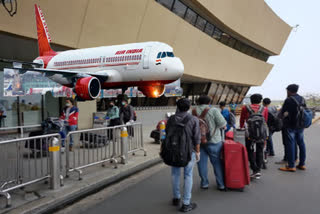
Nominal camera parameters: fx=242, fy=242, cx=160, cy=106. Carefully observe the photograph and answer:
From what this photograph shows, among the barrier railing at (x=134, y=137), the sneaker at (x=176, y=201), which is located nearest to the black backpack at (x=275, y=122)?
the sneaker at (x=176, y=201)

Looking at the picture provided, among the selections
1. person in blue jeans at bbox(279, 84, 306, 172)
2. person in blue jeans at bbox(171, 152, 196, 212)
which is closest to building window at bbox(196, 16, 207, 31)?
person in blue jeans at bbox(279, 84, 306, 172)

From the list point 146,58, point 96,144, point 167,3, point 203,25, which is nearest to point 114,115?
point 146,58

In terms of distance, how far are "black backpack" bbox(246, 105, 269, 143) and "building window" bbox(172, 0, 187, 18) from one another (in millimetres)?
17085

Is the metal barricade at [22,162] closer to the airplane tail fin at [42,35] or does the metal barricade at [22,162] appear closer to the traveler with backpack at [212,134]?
the traveler with backpack at [212,134]

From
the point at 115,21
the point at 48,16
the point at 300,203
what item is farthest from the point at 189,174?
the point at 115,21

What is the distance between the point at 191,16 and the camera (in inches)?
918

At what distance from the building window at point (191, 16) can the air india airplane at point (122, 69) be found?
54.6 feet

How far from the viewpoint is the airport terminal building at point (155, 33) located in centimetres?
1191

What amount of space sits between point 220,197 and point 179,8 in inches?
764

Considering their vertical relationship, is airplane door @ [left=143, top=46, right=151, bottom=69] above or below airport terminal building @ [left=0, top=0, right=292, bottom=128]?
below

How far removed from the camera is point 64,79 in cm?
805

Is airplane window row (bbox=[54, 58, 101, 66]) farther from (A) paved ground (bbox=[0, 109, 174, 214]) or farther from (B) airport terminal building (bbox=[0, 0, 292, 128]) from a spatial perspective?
(B) airport terminal building (bbox=[0, 0, 292, 128])

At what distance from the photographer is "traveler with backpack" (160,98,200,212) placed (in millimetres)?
3846

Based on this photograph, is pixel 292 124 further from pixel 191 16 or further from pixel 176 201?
pixel 191 16
